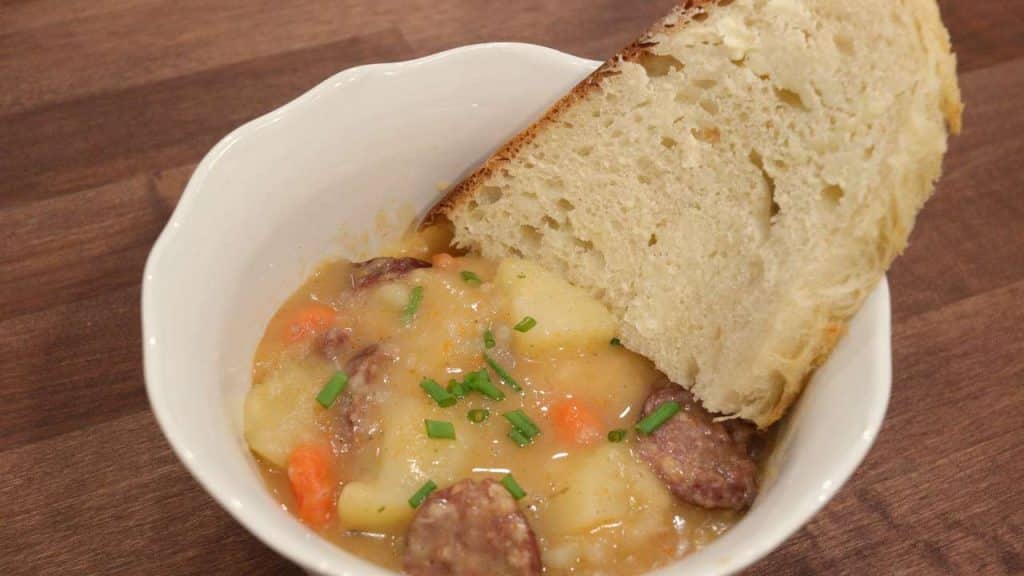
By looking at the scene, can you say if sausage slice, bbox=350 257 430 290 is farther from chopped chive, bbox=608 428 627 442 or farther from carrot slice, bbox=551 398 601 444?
chopped chive, bbox=608 428 627 442

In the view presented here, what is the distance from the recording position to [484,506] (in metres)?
1.55

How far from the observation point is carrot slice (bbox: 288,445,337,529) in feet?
5.46

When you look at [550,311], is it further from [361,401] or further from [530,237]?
[361,401]

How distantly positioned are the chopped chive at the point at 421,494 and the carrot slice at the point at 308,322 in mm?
541

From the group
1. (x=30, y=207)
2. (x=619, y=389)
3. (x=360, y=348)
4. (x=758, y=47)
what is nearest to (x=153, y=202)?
(x=30, y=207)

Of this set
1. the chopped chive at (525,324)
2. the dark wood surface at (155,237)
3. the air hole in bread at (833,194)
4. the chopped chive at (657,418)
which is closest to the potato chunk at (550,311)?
the chopped chive at (525,324)

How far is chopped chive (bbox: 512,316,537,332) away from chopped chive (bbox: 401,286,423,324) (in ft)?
0.75

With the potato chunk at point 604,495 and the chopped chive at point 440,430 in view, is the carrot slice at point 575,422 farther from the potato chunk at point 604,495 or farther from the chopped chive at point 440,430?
the chopped chive at point 440,430

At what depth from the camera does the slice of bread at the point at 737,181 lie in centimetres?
153

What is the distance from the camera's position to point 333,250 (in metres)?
2.22

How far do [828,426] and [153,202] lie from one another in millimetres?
2044

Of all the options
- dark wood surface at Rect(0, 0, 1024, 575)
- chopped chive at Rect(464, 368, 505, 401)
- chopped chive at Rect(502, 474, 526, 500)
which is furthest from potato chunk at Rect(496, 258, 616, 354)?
dark wood surface at Rect(0, 0, 1024, 575)

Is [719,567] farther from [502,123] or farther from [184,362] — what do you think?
[502,123]

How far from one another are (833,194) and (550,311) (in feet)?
2.18
